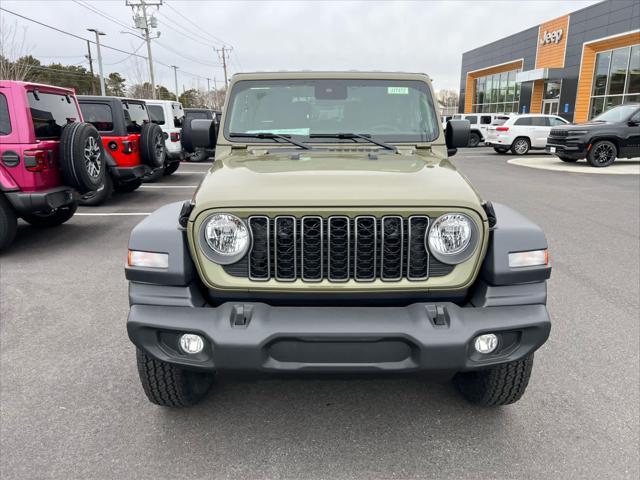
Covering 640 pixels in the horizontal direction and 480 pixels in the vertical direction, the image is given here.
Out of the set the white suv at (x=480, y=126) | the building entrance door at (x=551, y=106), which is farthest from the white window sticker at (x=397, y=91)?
the building entrance door at (x=551, y=106)

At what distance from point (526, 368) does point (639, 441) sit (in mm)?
689

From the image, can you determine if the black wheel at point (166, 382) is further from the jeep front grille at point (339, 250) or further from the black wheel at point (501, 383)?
the black wheel at point (501, 383)

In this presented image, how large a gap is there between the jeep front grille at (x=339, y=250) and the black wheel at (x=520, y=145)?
2025 cm

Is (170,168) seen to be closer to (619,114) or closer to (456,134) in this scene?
(456,134)

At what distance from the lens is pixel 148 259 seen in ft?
7.69

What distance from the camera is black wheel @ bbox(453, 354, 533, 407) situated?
2584 millimetres

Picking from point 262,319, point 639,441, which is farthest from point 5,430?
point 639,441

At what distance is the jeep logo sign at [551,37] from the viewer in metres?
30.9

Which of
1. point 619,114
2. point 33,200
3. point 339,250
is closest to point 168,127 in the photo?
point 33,200

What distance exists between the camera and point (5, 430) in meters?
2.65

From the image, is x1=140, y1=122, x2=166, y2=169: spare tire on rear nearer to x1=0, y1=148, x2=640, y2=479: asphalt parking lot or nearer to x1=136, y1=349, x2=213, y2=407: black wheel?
x1=0, y1=148, x2=640, y2=479: asphalt parking lot

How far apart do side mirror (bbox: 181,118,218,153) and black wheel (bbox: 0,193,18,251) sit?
3222 millimetres

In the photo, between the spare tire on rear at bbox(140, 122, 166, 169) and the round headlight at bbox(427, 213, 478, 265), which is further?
the spare tire on rear at bbox(140, 122, 166, 169)

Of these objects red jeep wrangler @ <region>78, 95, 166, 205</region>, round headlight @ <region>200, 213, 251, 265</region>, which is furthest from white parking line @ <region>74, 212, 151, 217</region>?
round headlight @ <region>200, 213, 251, 265</region>
